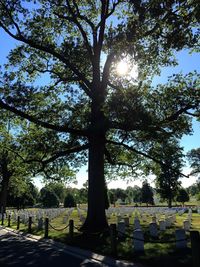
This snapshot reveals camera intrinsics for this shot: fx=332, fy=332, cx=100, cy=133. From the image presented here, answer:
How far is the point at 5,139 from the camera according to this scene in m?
39.3

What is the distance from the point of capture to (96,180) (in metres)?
18.3

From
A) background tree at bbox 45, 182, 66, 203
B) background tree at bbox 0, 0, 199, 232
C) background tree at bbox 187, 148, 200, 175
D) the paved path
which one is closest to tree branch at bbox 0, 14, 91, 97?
background tree at bbox 0, 0, 199, 232

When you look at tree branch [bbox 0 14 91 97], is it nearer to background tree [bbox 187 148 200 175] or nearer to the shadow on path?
the shadow on path

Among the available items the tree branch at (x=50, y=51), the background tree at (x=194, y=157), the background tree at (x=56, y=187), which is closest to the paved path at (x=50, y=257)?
the tree branch at (x=50, y=51)

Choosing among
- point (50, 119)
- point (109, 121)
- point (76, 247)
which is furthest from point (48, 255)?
point (50, 119)

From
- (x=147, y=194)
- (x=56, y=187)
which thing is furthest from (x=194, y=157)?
(x=56, y=187)

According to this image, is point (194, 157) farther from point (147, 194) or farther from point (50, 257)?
point (50, 257)

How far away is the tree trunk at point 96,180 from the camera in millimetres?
17469

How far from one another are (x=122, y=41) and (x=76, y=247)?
9233 mm

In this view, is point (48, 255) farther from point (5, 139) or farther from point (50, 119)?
point (5, 139)

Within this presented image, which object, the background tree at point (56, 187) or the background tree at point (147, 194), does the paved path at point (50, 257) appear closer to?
the background tree at point (56, 187)

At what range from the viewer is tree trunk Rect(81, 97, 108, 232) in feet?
57.3

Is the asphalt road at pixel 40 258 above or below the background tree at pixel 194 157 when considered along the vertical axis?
below

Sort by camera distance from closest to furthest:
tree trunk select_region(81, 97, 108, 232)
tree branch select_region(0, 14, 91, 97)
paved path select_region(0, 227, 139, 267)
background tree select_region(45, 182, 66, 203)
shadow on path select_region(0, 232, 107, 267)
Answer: paved path select_region(0, 227, 139, 267)
shadow on path select_region(0, 232, 107, 267)
tree trunk select_region(81, 97, 108, 232)
tree branch select_region(0, 14, 91, 97)
background tree select_region(45, 182, 66, 203)
